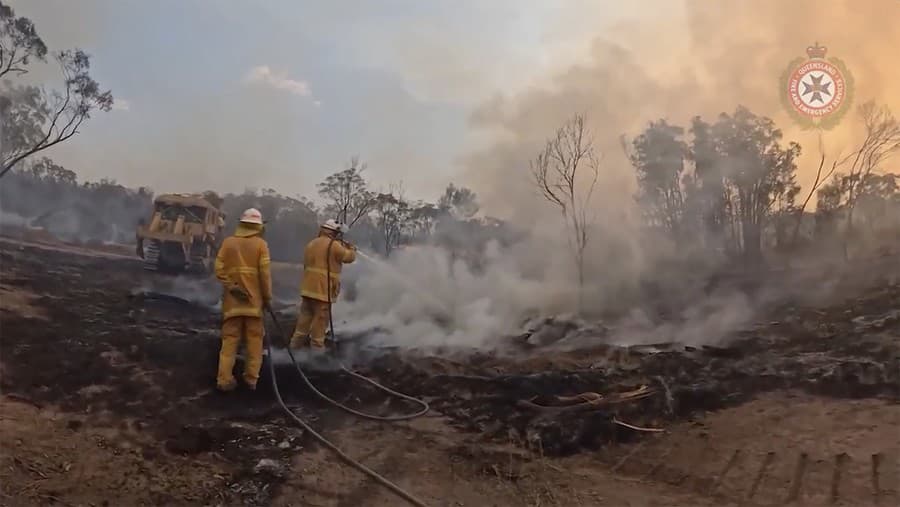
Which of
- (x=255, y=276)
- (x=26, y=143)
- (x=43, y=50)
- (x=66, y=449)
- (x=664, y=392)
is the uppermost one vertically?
(x=43, y=50)

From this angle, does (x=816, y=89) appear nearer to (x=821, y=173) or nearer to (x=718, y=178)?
(x=821, y=173)

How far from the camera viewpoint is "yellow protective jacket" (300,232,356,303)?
23.4 ft

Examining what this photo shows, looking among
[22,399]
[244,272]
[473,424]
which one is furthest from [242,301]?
[473,424]

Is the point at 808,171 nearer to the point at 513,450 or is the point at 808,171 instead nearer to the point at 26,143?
the point at 513,450

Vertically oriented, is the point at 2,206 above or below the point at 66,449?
above

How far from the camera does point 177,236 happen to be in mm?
11250

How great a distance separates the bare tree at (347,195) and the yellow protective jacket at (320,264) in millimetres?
3639

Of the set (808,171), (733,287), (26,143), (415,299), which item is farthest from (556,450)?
(26,143)

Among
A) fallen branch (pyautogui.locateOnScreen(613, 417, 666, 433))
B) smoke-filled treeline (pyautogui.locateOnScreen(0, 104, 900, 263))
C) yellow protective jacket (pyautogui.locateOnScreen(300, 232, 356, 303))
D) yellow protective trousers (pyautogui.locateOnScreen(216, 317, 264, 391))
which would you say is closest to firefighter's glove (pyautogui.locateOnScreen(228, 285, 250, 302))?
yellow protective trousers (pyautogui.locateOnScreen(216, 317, 264, 391))

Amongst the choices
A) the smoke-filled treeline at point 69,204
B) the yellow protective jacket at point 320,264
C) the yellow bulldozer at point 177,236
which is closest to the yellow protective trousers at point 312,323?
the yellow protective jacket at point 320,264

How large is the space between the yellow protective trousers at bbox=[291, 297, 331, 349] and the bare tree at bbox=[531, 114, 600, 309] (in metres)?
5.19

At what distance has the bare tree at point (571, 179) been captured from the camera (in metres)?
10.8

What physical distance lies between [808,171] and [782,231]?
1572mm

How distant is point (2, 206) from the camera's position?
11859 millimetres
